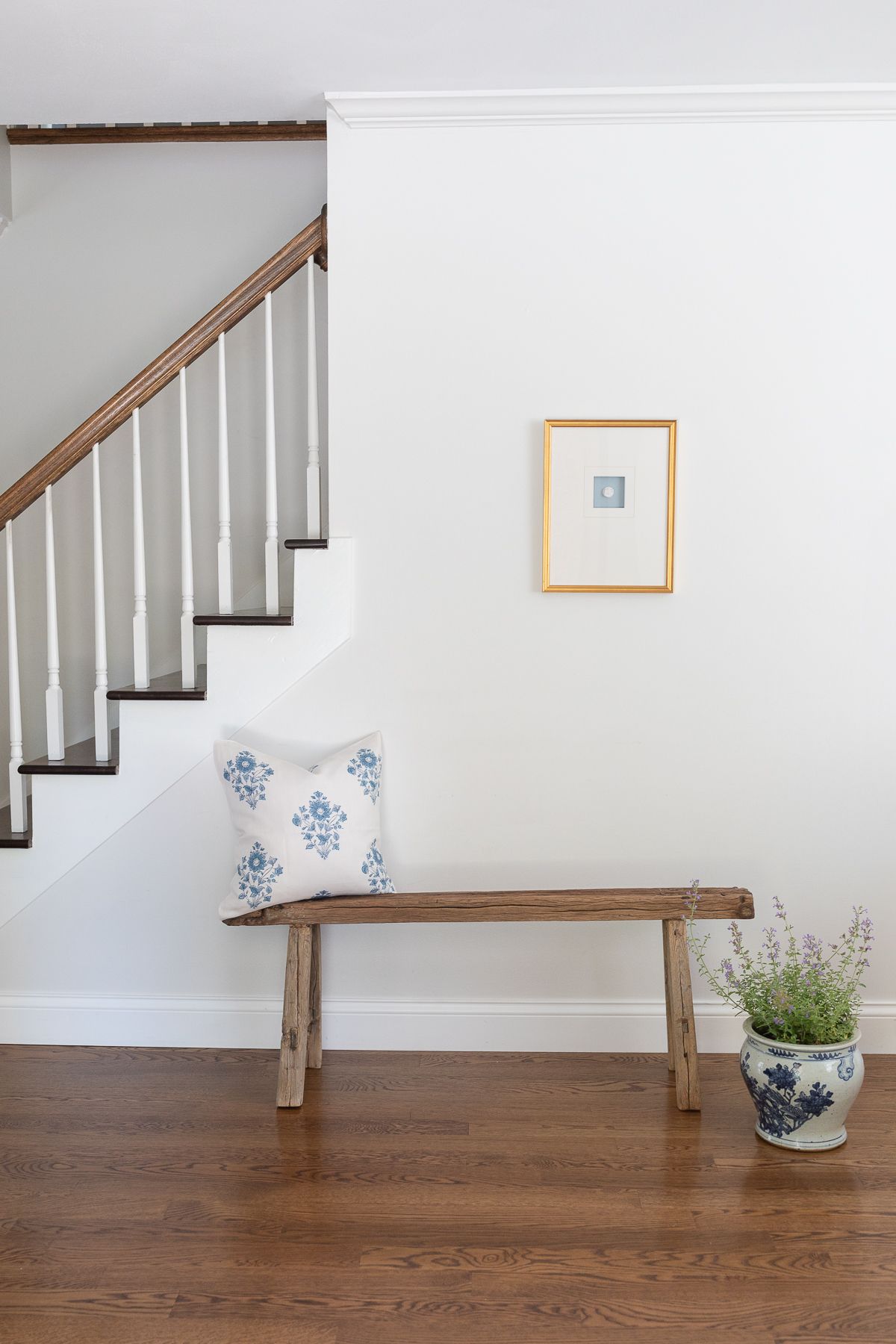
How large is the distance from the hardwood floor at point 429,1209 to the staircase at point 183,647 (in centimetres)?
67

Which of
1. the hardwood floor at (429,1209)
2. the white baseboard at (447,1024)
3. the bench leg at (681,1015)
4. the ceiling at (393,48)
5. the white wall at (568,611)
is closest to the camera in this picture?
the hardwood floor at (429,1209)

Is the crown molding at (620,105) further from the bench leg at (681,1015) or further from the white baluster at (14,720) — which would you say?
the bench leg at (681,1015)

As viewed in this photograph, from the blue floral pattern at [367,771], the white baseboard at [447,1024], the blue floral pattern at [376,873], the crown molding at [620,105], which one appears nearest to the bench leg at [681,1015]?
the white baseboard at [447,1024]

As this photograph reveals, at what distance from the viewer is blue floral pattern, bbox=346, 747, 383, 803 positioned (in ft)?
8.70

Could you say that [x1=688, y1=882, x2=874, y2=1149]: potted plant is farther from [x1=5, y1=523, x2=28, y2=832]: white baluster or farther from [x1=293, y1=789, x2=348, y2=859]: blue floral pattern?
[x1=5, y1=523, x2=28, y2=832]: white baluster

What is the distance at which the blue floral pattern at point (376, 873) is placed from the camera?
2.60m

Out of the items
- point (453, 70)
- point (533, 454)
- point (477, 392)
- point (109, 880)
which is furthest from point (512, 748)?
point (453, 70)

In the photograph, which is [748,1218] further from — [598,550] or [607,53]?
[607,53]

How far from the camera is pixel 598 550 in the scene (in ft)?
9.06

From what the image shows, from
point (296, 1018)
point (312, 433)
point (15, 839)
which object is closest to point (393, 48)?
point (312, 433)

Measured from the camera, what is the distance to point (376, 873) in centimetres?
261

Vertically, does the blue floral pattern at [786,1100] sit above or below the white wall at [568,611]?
below

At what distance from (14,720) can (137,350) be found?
142 centimetres

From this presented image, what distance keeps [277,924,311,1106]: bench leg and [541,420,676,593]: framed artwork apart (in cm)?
114
